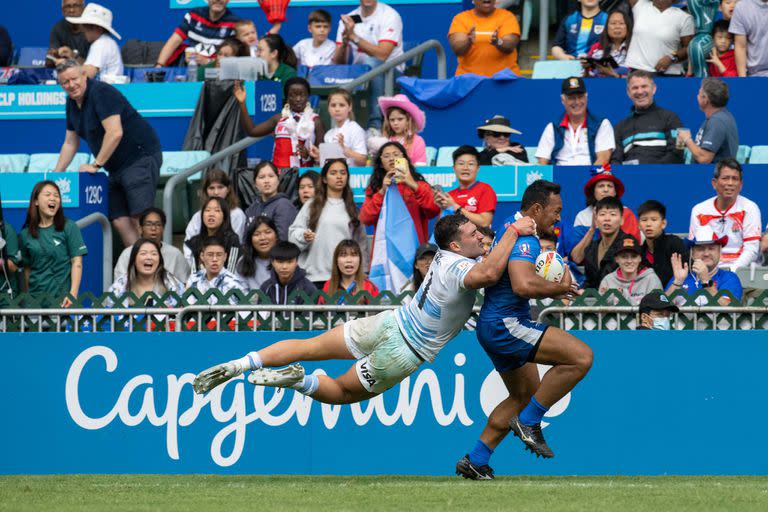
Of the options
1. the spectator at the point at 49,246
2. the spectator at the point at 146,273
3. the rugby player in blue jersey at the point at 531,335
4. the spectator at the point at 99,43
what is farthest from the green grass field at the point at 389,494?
the spectator at the point at 99,43

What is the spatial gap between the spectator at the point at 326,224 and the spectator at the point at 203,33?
16.9ft

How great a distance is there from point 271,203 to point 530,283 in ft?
15.8

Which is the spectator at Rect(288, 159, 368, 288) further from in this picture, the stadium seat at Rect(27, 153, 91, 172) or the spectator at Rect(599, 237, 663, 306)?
the stadium seat at Rect(27, 153, 91, 172)

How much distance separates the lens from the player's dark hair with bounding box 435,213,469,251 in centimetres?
907

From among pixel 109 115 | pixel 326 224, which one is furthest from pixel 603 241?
pixel 109 115

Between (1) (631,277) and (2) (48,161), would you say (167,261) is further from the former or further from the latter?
(2) (48,161)

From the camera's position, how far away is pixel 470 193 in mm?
12453

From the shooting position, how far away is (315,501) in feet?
25.8

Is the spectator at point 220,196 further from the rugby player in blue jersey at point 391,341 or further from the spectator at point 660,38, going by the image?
the spectator at point 660,38

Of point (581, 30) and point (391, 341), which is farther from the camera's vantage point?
point (581, 30)

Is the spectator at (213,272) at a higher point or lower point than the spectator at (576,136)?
lower

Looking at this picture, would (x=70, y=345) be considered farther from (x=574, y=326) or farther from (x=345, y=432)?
(x=574, y=326)

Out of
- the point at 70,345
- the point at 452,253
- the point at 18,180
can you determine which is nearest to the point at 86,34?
the point at 18,180

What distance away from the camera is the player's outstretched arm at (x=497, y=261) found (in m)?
8.69
